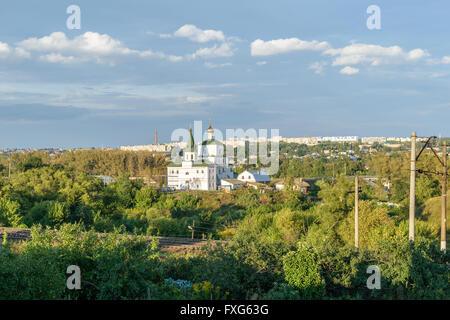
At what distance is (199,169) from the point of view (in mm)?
64750

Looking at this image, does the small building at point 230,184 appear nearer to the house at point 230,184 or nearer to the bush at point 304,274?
the house at point 230,184

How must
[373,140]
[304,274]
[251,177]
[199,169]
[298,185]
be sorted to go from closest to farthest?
1. [304,274]
2. [298,185]
3. [199,169]
4. [251,177]
5. [373,140]

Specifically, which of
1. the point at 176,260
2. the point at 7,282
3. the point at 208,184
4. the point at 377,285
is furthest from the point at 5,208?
the point at 208,184

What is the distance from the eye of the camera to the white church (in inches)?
2542

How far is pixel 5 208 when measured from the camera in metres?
28.8

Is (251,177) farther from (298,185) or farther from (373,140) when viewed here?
(373,140)

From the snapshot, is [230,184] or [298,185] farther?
[230,184]

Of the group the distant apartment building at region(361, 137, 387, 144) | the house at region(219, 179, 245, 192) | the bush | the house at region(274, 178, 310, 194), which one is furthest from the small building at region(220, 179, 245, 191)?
the distant apartment building at region(361, 137, 387, 144)

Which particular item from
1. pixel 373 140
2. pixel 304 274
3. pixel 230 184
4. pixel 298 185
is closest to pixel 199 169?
pixel 230 184

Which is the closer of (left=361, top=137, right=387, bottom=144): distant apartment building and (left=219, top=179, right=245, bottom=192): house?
(left=219, top=179, right=245, bottom=192): house

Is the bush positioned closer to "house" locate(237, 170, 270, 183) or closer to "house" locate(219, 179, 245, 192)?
"house" locate(219, 179, 245, 192)

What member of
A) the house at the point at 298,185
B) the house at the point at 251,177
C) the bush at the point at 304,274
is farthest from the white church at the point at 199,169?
the bush at the point at 304,274

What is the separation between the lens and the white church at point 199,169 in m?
64.6
